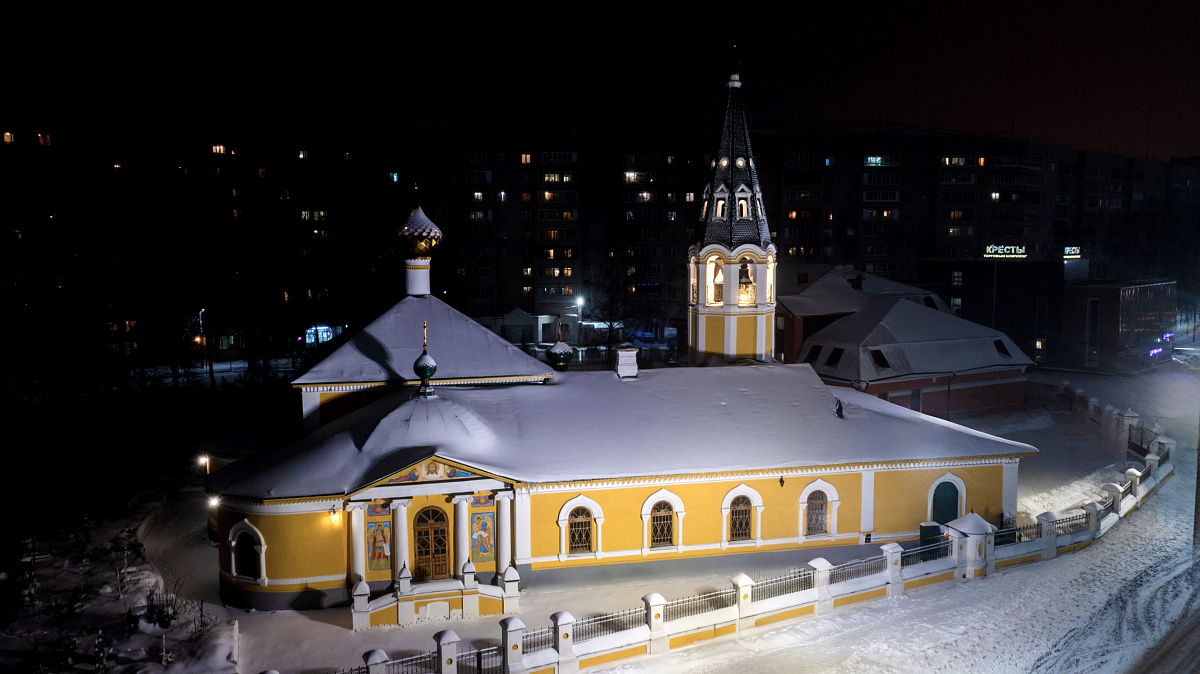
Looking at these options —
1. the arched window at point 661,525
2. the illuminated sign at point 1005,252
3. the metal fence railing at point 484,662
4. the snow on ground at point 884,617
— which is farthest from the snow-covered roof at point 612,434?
the illuminated sign at point 1005,252

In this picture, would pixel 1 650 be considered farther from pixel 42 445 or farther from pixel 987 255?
pixel 987 255

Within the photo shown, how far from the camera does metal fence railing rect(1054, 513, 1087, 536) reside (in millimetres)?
22422

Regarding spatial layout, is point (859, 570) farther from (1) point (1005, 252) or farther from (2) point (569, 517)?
(1) point (1005, 252)

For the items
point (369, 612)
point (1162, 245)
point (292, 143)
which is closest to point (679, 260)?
point (292, 143)

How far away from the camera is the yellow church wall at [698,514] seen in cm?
2067

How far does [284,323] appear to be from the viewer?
53906mm

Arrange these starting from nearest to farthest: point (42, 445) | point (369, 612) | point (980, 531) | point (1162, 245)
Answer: point (369, 612)
point (980, 531)
point (42, 445)
point (1162, 245)

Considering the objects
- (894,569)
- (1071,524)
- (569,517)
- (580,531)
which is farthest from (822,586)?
(1071,524)

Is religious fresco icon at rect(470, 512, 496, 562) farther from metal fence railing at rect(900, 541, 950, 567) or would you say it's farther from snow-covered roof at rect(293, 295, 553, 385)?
metal fence railing at rect(900, 541, 950, 567)

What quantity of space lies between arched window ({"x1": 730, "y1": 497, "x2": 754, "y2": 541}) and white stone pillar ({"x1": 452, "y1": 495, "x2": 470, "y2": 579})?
24.2ft

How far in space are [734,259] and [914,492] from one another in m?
10.9

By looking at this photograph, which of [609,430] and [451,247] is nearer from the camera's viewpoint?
[609,430]

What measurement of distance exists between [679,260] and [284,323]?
4057 cm

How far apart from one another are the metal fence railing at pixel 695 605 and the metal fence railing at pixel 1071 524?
10.6m
